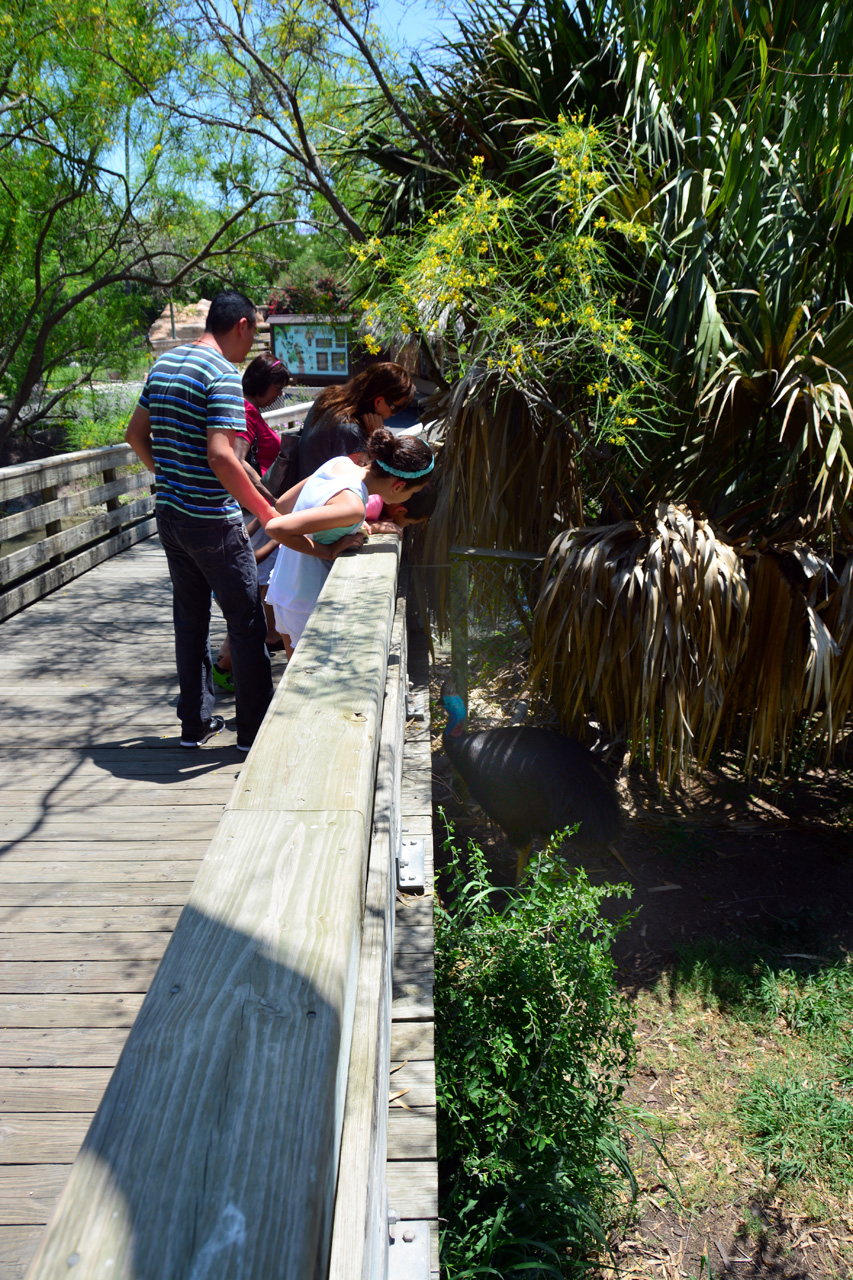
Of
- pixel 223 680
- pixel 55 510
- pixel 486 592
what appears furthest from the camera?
pixel 55 510

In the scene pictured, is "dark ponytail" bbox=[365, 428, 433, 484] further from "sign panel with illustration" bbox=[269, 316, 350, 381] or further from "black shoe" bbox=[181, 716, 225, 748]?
"sign panel with illustration" bbox=[269, 316, 350, 381]

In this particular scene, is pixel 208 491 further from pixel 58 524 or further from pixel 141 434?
pixel 58 524

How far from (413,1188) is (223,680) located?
9.88 feet

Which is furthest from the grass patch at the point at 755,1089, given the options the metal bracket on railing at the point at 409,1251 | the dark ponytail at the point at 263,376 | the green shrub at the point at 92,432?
the green shrub at the point at 92,432

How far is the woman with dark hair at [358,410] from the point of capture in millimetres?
3684

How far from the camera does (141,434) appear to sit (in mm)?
3625

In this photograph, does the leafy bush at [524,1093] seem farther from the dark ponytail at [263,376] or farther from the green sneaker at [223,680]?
the dark ponytail at [263,376]

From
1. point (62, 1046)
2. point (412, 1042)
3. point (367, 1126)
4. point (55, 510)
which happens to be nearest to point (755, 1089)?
point (412, 1042)

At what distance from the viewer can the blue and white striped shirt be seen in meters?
3.16

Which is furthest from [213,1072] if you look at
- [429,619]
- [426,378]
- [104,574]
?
[104,574]

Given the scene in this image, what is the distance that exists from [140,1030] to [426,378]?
234 inches

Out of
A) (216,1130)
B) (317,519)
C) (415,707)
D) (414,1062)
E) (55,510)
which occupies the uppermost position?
(317,519)

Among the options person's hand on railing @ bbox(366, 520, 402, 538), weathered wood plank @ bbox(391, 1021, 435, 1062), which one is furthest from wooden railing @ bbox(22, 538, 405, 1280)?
person's hand on railing @ bbox(366, 520, 402, 538)

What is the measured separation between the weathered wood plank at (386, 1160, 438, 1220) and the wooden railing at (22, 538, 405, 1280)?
2.01 ft
